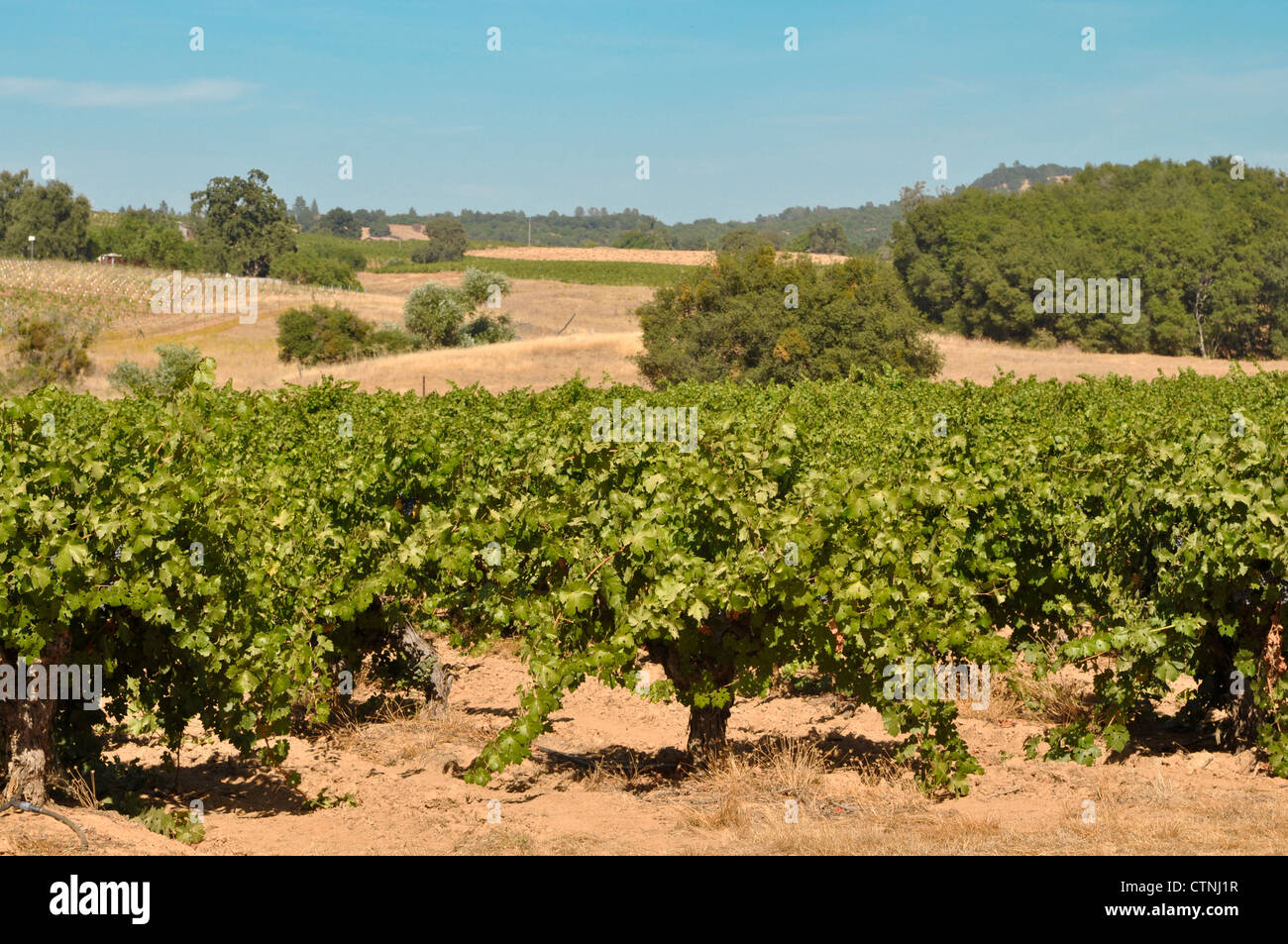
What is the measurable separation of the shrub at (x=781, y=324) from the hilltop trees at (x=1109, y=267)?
29.5 meters

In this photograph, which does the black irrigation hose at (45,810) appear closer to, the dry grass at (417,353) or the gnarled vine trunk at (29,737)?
the gnarled vine trunk at (29,737)

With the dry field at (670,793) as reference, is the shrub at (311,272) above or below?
above

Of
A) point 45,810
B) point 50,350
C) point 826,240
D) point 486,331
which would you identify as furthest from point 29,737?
point 826,240

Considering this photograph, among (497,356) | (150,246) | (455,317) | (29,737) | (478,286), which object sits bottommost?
(29,737)

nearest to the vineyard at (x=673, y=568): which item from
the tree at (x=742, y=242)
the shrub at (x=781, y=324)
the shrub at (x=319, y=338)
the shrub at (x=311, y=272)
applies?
the shrub at (x=781, y=324)

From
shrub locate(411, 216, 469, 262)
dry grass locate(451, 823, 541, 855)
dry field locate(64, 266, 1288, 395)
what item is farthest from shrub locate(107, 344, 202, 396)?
shrub locate(411, 216, 469, 262)

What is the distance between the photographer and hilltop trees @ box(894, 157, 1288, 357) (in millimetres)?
70875

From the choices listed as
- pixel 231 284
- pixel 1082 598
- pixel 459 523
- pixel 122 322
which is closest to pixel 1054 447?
pixel 1082 598

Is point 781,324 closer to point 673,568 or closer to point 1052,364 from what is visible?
point 1052,364

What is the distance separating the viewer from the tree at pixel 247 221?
97.9 metres

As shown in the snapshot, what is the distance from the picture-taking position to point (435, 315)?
61.9 m

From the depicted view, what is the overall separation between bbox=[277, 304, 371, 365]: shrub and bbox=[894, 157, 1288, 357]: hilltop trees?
39.0 meters

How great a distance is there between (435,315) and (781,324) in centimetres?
2430

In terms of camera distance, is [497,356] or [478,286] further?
[478,286]
